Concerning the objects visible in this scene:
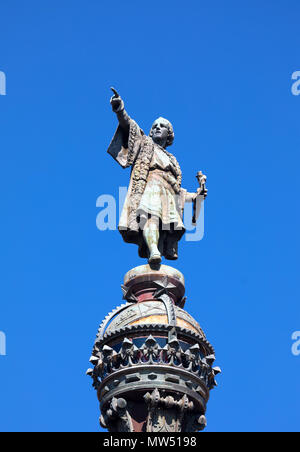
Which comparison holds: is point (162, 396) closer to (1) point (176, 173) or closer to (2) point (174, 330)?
(2) point (174, 330)

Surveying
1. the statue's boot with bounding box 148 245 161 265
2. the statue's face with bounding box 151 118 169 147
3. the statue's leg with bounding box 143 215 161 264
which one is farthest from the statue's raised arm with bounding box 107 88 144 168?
the statue's boot with bounding box 148 245 161 265

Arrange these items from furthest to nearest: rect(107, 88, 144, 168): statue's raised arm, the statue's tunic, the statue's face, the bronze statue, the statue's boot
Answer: the statue's face → rect(107, 88, 144, 168): statue's raised arm → the statue's tunic → the bronze statue → the statue's boot

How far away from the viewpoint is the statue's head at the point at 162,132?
26.6m

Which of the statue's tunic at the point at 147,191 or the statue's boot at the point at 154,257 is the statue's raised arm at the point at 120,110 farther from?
the statue's boot at the point at 154,257

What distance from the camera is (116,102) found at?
24.8m

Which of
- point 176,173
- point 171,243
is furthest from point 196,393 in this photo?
point 176,173

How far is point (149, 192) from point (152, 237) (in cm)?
130

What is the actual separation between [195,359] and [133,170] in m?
5.61

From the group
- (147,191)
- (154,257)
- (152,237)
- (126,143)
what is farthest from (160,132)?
(154,257)

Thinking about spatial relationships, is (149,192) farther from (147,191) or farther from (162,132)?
(162,132)

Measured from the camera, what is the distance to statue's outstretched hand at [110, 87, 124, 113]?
24.6 meters

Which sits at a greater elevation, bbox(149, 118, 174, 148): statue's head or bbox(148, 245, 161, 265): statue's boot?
bbox(149, 118, 174, 148): statue's head

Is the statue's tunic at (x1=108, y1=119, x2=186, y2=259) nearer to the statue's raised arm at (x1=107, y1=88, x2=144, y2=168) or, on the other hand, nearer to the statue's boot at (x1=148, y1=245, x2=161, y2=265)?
the statue's raised arm at (x1=107, y1=88, x2=144, y2=168)

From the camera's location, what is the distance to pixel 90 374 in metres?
22.8
